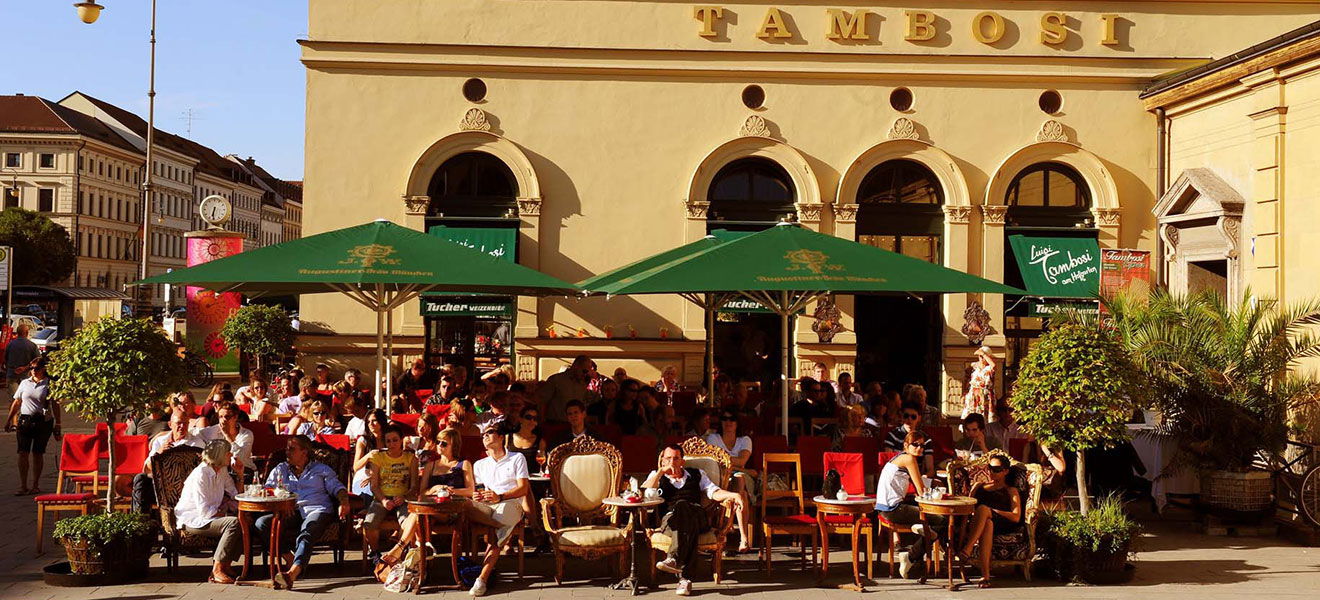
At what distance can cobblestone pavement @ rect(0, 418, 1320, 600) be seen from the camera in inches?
407

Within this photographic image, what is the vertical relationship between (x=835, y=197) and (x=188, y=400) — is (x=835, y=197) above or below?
above

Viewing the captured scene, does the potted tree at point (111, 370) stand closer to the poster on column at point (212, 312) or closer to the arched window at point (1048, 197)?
the arched window at point (1048, 197)

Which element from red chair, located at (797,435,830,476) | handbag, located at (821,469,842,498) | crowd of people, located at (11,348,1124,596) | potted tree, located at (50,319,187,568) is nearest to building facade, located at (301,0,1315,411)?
crowd of people, located at (11,348,1124,596)

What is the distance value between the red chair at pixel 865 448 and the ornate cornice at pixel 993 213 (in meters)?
9.53

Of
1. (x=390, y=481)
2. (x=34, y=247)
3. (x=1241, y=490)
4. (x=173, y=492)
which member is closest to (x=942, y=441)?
(x=1241, y=490)

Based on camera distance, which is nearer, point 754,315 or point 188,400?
point 188,400

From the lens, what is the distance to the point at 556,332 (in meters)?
21.7

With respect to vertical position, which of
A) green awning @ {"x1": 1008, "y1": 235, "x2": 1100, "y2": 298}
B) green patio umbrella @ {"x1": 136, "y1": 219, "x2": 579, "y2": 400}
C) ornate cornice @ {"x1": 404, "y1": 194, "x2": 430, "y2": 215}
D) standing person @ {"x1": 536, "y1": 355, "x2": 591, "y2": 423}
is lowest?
standing person @ {"x1": 536, "y1": 355, "x2": 591, "y2": 423}

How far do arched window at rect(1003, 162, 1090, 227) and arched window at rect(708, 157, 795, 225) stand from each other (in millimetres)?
3733

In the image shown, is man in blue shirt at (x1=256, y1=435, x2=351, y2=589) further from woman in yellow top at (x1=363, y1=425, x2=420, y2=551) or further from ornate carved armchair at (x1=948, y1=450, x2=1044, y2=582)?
ornate carved armchair at (x1=948, y1=450, x2=1044, y2=582)

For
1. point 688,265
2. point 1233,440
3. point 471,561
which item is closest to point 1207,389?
point 1233,440

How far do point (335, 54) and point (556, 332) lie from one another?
5.76m

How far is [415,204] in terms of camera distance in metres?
21.5

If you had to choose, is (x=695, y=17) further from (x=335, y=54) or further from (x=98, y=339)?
(x=98, y=339)
